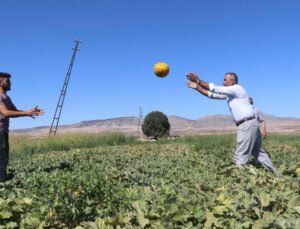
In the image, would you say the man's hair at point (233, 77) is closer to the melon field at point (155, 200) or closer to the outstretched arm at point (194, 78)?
the outstretched arm at point (194, 78)

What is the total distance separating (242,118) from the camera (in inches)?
277

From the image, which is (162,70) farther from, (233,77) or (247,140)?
(247,140)

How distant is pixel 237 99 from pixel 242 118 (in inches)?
11.6

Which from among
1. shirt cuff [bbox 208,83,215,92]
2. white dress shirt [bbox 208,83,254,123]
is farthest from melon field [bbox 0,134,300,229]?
shirt cuff [bbox 208,83,215,92]

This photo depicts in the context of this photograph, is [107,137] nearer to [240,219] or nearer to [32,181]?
[32,181]

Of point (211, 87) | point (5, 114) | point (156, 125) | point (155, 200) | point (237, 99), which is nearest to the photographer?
point (155, 200)

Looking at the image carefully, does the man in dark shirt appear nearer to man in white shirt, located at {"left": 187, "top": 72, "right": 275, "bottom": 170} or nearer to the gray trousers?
man in white shirt, located at {"left": 187, "top": 72, "right": 275, "bottom": 170}

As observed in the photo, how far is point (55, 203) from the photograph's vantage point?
4418mm

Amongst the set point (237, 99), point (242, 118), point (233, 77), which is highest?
point (233, 77)

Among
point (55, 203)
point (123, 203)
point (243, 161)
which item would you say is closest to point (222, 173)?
point (243, 161)

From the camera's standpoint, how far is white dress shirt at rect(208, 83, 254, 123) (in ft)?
22.9

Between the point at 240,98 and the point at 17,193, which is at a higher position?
the point at 240,98

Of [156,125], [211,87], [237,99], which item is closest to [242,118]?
[237,99]

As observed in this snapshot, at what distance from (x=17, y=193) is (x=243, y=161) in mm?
3647
